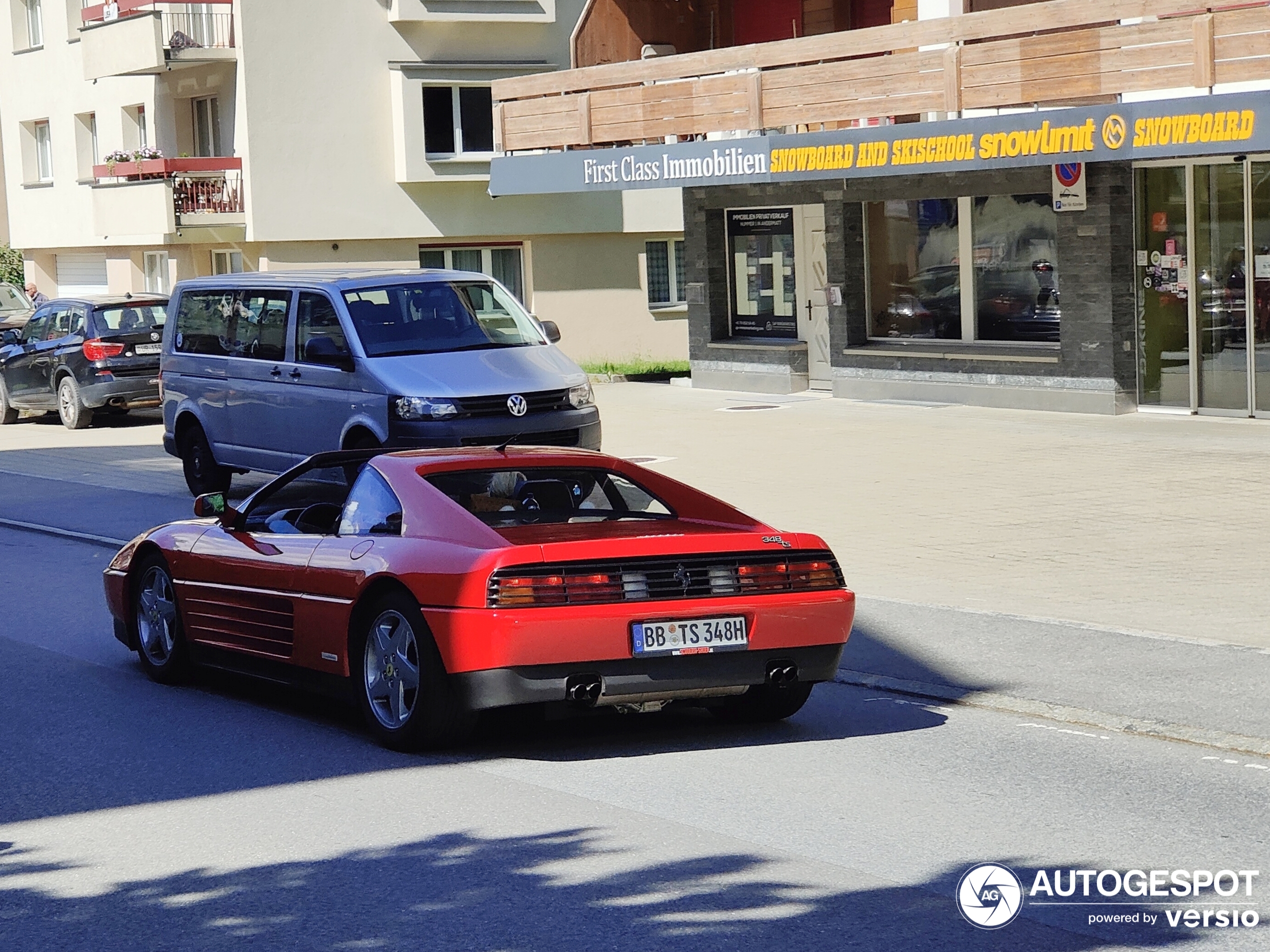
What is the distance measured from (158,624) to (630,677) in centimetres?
328

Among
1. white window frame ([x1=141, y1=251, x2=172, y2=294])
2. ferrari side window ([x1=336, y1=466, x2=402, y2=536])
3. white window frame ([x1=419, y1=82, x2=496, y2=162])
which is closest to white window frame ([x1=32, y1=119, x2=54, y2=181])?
white window frame ([x1=141, y1=251, x2=172, y2=294])

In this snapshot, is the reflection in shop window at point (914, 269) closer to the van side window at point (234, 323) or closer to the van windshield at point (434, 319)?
the van windshield at point (434, 319)

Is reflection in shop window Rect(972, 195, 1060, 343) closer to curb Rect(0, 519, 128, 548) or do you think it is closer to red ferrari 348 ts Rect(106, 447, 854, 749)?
curb Rect(0, 519, 128, 548)

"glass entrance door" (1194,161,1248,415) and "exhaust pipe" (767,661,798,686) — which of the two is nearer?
"exhaust pipe" (767,661,798,686)

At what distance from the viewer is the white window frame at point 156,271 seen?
3812cm

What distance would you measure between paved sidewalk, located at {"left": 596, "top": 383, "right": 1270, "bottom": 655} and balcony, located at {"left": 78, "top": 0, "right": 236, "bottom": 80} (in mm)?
14461

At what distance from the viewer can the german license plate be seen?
7410 mm

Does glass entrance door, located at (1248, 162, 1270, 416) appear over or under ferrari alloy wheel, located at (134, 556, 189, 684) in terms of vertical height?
over

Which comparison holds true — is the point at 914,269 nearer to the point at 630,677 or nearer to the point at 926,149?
the point at 926,149

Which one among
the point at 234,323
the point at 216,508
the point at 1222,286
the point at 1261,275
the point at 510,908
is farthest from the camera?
the point at 1222,286

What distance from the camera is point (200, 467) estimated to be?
18.2 meters

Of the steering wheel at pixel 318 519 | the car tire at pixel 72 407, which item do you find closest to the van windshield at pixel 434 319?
the steering wheel at pixel 318 519

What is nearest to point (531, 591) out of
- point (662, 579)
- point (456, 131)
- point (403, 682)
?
point (662, 579)

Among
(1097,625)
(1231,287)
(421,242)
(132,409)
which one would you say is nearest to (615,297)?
(421,242)
